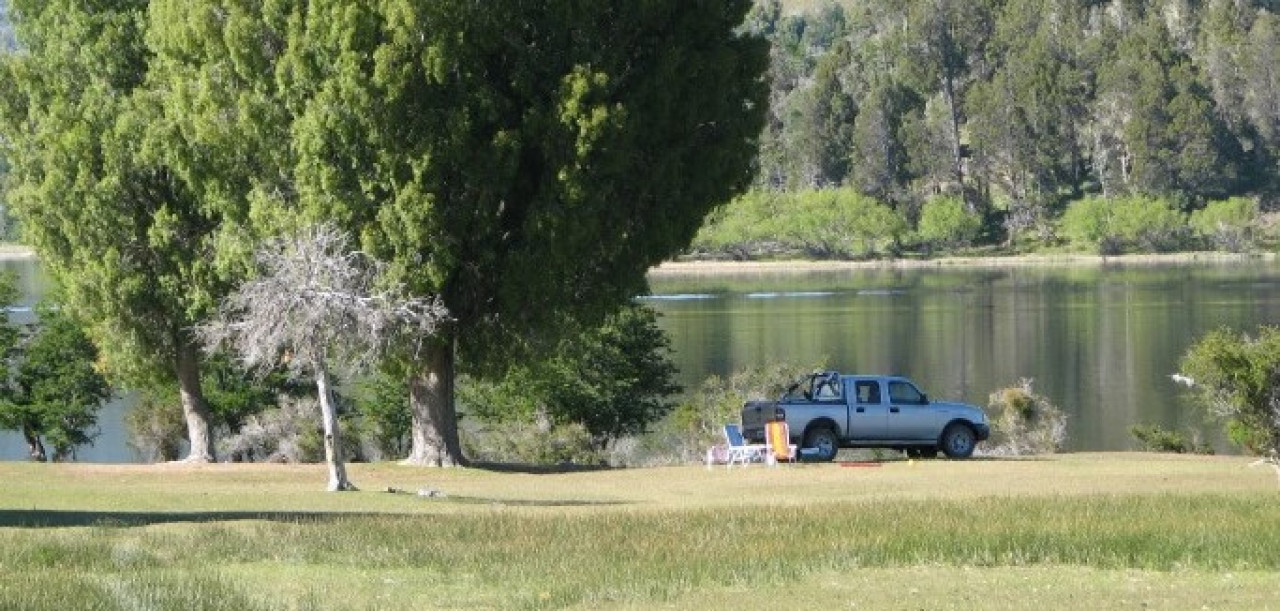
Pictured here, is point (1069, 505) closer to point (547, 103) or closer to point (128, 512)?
point (128, 512)

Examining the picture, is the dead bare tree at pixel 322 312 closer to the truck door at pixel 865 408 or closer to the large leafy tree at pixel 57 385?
the truck door at pixel 865 408

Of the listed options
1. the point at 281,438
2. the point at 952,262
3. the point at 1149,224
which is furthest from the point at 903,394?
the point at 952,262

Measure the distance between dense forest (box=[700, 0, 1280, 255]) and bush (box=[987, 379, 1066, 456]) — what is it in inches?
4729

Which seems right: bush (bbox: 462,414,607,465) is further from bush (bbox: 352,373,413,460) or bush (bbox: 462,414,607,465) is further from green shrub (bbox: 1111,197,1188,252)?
green shrub (bbox: 1111,197,1188,252)

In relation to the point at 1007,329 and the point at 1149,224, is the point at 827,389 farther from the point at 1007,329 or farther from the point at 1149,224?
the point at 1149,224

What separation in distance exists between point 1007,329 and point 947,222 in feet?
254

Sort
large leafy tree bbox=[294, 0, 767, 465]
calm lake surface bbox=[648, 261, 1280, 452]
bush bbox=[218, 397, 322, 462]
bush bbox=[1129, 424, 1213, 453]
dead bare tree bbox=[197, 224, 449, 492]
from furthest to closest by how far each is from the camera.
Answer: calm lake surface bbox=[648, 261, 1280, 452], bush bbox=[218, 397, 322, 462], bush bbox=[1129, 424, 1213, 453], large leafy tree bbox=[294, 0, 767, 465], dead bare tree bbox=[197, 224, 449, 492]

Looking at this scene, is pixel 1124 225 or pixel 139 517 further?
pixel 1124 225

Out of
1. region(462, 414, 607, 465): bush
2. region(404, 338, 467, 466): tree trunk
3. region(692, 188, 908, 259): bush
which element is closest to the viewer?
region(404, 338, 467, 466): tree trunk

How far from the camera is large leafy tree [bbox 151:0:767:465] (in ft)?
113

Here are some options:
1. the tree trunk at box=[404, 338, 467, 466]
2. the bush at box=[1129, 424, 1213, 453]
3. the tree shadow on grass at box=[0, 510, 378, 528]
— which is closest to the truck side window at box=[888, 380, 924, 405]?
the tree trunk at box=[404, 338, 467, 466]

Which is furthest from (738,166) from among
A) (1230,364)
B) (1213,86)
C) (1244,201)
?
(1213,86)

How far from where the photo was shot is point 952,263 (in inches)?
6890

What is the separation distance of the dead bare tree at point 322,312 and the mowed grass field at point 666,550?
300cm
